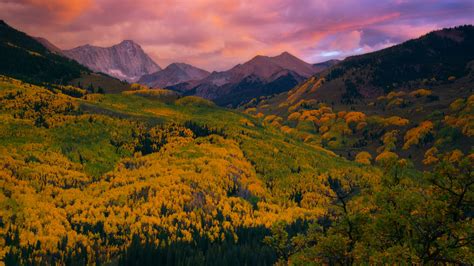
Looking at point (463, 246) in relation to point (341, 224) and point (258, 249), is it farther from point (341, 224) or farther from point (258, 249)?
point (258, 249)

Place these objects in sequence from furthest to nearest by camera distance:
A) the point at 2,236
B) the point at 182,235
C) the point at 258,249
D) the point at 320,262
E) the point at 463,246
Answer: the point at 182,235
the point at 2,236
the point at 258,249
the point at 320,262
the point at 463,246

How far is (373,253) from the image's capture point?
88.3 ft

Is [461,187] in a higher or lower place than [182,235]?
higher

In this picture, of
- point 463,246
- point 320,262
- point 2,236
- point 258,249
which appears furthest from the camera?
point 2,236

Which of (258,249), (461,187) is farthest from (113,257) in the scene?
(461,187)

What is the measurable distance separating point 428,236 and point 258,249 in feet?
468

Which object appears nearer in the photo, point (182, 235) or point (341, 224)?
point (341, 224)

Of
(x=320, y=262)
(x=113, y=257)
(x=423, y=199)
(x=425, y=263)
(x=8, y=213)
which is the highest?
(x=423, y=199)

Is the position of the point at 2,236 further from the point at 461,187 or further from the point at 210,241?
the point at 461,187

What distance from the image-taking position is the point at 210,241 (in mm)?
184625

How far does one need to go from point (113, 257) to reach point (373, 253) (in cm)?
16302

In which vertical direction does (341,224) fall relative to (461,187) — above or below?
below

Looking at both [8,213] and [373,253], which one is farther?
[8,213]

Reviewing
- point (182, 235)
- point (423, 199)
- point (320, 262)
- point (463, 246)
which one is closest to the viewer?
point (463, 246)
